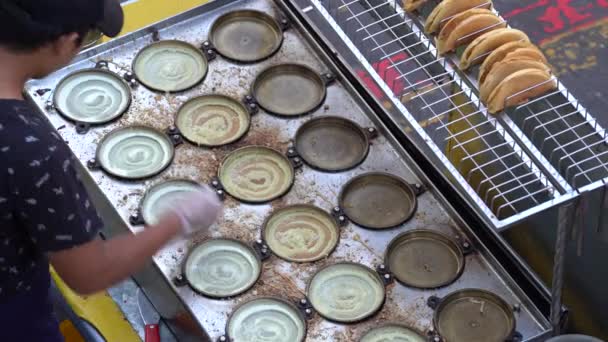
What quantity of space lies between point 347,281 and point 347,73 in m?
1.16

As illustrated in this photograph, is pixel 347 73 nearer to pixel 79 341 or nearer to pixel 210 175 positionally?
pixel 210 175

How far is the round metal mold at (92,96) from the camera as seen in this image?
4781 mm

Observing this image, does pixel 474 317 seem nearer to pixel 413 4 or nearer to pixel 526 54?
pixel 526 54

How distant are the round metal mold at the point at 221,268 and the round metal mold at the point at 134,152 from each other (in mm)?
489

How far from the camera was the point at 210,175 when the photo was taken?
4.56 m

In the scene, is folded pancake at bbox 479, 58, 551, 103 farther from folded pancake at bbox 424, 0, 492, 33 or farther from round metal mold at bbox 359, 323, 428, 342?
round metal mold at bbox 359, 323, 428, 342

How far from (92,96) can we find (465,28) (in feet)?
5.96

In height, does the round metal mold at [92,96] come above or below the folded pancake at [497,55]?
below

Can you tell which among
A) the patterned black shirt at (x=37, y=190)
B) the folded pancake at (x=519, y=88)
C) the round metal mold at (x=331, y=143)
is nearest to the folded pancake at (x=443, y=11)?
the folded pancake at (x=519, y=88)

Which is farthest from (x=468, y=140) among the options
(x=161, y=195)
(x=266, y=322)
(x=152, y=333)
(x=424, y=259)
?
(x=152, y=333)

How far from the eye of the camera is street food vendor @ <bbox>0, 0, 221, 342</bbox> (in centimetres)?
263

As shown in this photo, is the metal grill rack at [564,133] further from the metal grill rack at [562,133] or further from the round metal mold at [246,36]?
the round metal mold at [246,36]

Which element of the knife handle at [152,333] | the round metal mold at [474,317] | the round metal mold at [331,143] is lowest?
the knife handle at [152,333]

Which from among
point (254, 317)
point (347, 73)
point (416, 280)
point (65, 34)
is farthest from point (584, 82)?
point (65, 34)
